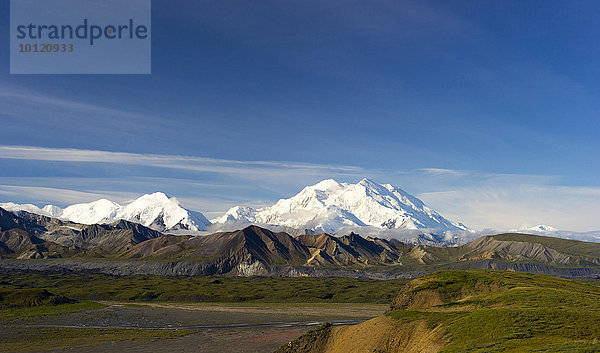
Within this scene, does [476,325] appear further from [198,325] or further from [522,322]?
[198,325]

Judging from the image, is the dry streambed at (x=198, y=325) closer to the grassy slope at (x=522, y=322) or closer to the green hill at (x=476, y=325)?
the green hill at (x=476, y=325)

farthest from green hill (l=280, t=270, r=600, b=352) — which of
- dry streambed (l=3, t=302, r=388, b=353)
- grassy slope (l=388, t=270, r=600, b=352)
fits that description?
dry streambed (l=3, t=302, r=388, b=353)

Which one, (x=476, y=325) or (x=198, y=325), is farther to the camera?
(x=198, y=325)

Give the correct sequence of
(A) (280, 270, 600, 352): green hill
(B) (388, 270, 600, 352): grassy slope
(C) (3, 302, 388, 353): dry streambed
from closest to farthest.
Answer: (B) (388, 270, 600, 352): grassy slope
(A) (280, 270, 600, 352): green hill
(C) (3, 302, 388, 353): dry streambed

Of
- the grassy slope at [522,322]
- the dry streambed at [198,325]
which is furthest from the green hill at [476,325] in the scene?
the dry streambed at [198,325]

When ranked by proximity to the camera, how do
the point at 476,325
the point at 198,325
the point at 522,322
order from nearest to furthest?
the point at 522,322
the point at 476,325
the point at 198,325

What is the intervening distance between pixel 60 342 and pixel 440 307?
90888mm

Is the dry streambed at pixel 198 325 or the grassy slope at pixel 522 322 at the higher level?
the grassy slope at pixel 522 322

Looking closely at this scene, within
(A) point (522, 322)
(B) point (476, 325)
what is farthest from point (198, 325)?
(A) point (522, 322)

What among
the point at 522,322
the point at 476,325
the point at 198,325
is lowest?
the point at 198,325

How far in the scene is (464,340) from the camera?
1944 inches

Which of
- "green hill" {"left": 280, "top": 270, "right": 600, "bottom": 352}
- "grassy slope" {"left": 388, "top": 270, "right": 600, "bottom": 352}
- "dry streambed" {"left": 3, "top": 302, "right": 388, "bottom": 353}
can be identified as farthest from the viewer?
"dry streambed" {"left": 3, "top": 302, "right": 388, "bottom": 353}

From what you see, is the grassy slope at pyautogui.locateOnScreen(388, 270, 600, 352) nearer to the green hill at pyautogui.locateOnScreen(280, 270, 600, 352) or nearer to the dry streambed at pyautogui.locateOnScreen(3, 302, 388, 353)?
the green hill at pyautogui.locateOnScreen(280, 270, 600, 352)

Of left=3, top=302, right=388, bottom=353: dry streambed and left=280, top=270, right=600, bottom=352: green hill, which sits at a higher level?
left=280, top=270, right=600, bottom=352: green hill
